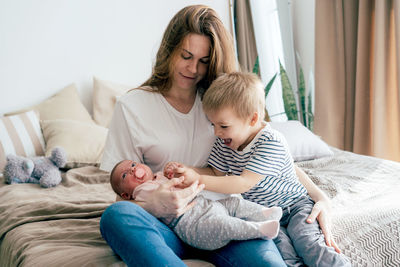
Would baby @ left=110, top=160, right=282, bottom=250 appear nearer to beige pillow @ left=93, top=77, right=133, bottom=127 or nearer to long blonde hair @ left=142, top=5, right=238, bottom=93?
long blonde hair @ left=142, top=5, right=238, bottom=93

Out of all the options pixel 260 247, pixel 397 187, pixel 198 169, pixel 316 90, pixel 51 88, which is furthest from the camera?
pixel 316 90

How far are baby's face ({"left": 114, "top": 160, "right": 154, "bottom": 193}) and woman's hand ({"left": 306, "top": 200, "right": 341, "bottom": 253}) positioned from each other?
59 cm

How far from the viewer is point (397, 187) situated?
1.84 metres

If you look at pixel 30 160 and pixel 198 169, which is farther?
pixel 30 160

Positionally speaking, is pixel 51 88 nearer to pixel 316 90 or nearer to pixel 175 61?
→ pixel 175 61

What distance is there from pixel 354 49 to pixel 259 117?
2.11 meters

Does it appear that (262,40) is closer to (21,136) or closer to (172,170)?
(21,136)

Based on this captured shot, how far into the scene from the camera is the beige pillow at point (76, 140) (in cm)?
262

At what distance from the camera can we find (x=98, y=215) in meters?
1.72

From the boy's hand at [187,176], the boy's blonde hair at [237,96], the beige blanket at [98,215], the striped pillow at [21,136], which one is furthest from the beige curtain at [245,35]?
the boy's hand at [187,176]

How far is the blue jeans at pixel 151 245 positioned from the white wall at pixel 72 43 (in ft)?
6.97

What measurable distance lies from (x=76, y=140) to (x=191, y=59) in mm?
1350

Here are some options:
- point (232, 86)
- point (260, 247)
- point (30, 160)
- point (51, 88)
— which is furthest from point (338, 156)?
point (51, 88)

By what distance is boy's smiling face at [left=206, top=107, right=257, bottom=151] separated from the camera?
1411 mm
